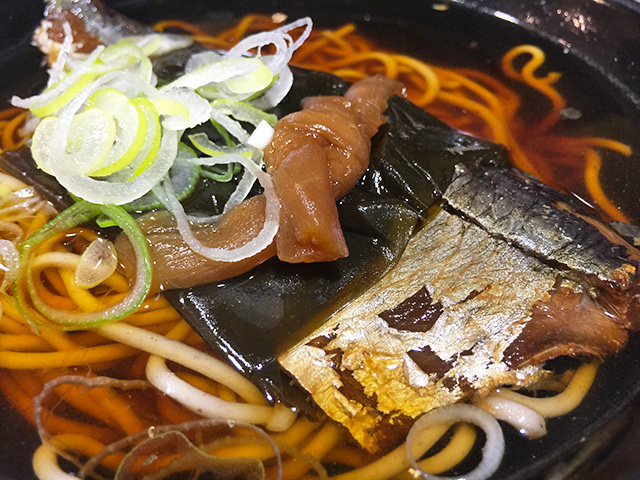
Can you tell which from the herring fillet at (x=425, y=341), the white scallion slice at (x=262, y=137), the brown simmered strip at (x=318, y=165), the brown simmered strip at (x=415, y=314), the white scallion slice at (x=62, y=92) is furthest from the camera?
the white scallion slice at (x=62, y=92)

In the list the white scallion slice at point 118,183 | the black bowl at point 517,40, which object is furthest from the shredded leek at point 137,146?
the black bowl at point 517,40

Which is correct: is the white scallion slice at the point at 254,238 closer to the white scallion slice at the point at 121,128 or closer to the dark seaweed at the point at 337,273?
the dark seaweed at the point at 337,273

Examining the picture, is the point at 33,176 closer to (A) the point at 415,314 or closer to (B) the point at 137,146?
(B) the point at 137,146

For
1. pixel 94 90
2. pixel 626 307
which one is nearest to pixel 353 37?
pixel 94 90

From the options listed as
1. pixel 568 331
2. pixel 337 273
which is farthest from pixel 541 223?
pixel 337 273

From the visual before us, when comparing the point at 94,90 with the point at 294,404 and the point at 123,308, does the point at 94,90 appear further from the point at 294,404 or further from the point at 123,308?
the point at 294,404

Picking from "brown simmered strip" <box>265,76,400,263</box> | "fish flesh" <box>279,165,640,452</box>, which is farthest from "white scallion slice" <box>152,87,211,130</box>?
"fish flesh" <box>279,165,640,452</box>
